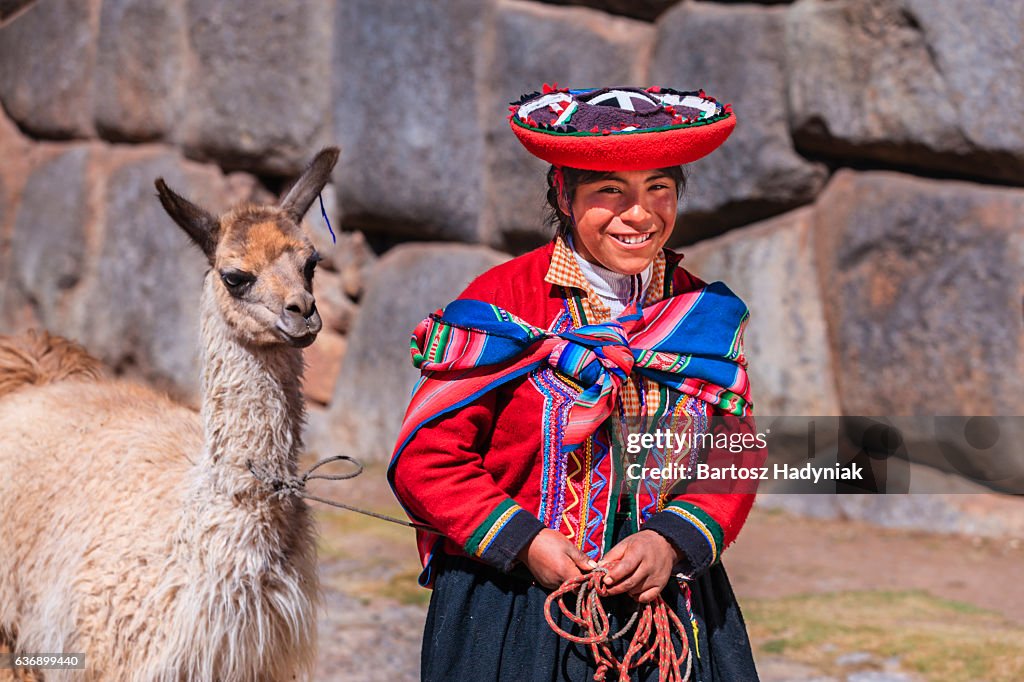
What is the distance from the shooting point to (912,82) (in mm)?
4965

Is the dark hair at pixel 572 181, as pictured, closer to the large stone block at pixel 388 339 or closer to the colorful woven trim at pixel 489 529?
the colorful woven trim at pixel 489 529

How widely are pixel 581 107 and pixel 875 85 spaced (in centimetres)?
343

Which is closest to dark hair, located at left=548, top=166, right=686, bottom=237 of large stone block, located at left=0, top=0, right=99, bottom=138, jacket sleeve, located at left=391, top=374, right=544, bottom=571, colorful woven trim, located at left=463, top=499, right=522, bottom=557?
jacket sleeve, located at left=391, top=374, right=544, bottom=571

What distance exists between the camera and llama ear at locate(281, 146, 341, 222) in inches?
112

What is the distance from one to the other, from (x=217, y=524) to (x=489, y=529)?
0.85 meters

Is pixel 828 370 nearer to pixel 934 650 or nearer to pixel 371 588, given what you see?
pixel 934 650

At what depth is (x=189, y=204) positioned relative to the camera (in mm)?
2676

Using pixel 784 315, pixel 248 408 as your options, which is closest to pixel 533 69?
pixel 784 315

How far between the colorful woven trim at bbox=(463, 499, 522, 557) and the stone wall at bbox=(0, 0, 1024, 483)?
3293 millimetres

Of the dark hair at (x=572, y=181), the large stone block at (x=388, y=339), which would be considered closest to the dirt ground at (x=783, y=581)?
the large stone block at (x=388, y=339)

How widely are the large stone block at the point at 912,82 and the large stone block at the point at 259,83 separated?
106 inches

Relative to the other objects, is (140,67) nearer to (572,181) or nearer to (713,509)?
(572,181)

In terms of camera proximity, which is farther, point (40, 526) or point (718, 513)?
point (40, 526)

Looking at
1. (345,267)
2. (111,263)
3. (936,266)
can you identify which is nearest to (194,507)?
(936,266)
